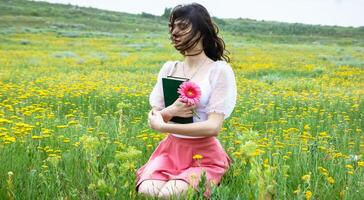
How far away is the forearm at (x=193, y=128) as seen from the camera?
3283mm

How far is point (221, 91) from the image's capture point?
343cm

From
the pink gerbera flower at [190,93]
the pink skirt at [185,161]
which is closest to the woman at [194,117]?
the pink skirt at [185,161]

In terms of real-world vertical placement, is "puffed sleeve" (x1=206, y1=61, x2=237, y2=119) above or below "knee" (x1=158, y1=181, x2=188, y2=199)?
above

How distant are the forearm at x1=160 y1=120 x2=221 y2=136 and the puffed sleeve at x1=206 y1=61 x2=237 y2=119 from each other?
0.43 ft

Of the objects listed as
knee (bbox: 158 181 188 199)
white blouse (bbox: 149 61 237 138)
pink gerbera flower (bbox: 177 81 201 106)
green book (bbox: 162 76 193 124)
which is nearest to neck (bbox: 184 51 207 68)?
white blouse (bbox: 149 61 237 138)

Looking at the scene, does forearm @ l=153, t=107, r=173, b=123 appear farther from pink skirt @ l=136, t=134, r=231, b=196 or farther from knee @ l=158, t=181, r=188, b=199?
knee @ l=158, t=181, r=188, b=199

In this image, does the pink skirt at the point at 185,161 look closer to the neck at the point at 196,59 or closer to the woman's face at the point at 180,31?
the neck at the point at 196,59

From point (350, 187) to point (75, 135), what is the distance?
247cm

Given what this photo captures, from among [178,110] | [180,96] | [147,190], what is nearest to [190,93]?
[180,96]

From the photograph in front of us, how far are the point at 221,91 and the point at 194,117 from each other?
0.88 feet

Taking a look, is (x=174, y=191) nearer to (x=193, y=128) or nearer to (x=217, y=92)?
(x=193, y=128)

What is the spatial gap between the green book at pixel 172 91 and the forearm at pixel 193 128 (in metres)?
0.09

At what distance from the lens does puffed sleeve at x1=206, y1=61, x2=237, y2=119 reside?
338 cm

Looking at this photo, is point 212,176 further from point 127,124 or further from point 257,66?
point 257,66
